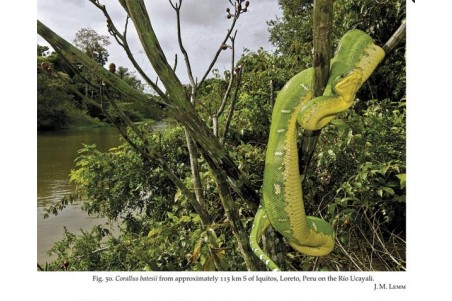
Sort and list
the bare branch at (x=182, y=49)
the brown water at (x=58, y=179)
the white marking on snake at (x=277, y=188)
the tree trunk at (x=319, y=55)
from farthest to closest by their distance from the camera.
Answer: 1. the brown water at (x=58, y=179)
2. the bare branch at (x=182, y=49)
3. the white marking on snake at (x=277, y=188)
4. the tree trunk at (x=319, y=55)

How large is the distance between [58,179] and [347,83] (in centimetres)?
405

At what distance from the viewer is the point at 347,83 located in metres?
A: 0.91

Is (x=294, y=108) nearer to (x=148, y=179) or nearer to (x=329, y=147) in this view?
(x=329, y=147)

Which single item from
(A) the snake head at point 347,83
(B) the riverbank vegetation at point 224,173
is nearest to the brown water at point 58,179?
(B) the riverbank vegetation at point 224,173

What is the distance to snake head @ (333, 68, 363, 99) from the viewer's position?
912mm

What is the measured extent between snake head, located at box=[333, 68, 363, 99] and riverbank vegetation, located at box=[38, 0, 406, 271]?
0.63ft

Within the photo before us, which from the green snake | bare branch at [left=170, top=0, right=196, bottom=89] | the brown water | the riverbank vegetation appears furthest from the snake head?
the brown water

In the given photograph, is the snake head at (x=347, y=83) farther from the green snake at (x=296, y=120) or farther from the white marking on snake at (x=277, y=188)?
the white marking on snake at (x=277, y=188)

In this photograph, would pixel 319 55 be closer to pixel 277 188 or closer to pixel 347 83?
pixel 347 83

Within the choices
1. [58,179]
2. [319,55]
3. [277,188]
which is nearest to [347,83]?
[319,55]

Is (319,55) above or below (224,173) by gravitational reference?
above

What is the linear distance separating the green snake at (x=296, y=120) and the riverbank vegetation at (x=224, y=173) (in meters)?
0.08

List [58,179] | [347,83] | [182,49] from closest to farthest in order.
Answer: [347,83], [182,49], [58,179]

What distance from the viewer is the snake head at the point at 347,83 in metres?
0.91
